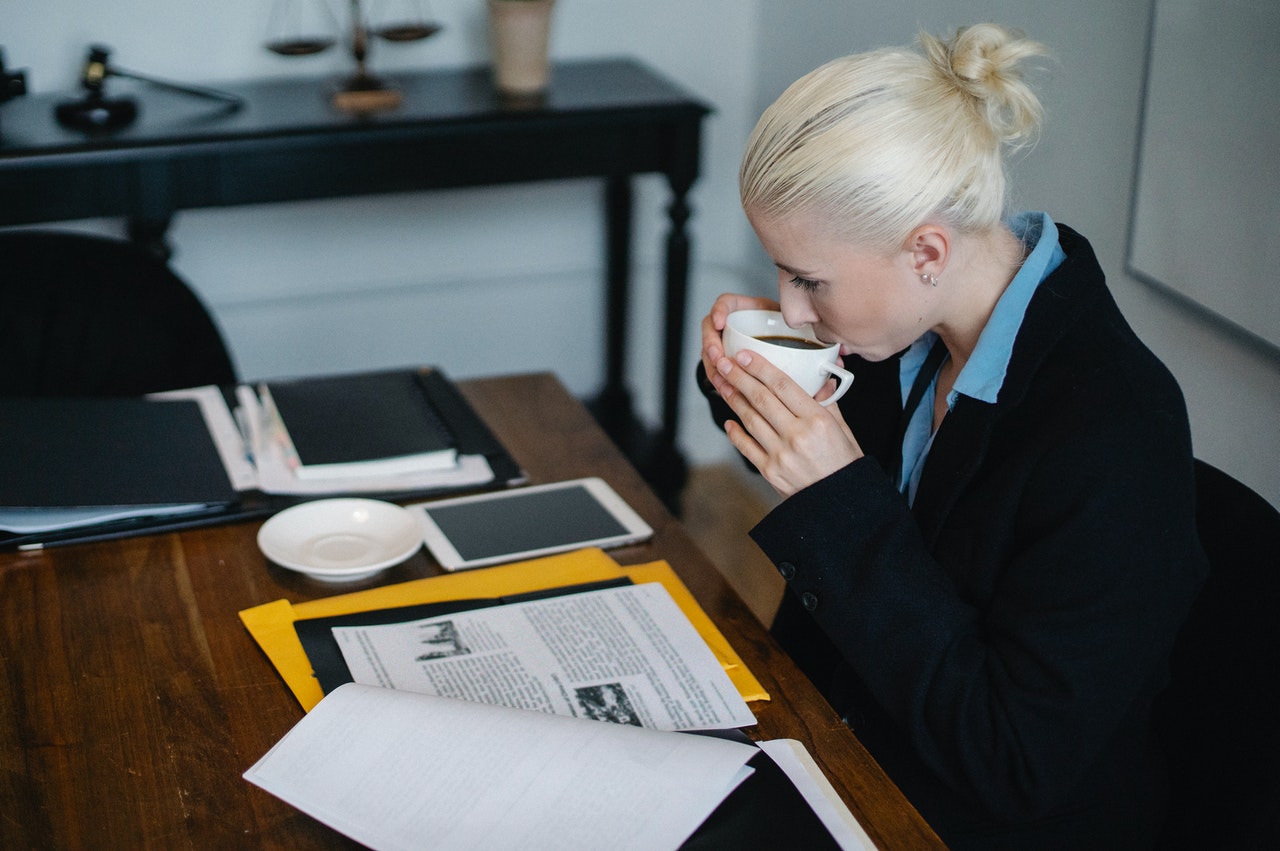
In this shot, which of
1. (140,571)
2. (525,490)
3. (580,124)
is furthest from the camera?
(580,124)

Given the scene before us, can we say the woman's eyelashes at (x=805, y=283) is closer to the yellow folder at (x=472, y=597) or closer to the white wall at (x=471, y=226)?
the yellow folder at (x=472, y=597)

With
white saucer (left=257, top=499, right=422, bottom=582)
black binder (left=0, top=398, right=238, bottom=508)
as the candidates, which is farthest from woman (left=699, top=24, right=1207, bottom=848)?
black binder (left=0, top=398, right=238, bottom=508)

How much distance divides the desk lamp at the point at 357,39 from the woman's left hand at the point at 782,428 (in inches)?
56.8

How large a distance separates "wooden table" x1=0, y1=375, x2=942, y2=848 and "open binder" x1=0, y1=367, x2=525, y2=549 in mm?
33

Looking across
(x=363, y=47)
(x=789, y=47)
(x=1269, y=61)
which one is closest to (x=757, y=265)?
(x=789, y=47)

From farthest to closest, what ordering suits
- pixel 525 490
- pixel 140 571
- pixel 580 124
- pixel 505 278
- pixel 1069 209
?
pixel 505 278
pixel 580 124
pixel 1069 209
pixel 525 490
pixel 140 571

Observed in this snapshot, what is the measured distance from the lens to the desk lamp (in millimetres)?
2357

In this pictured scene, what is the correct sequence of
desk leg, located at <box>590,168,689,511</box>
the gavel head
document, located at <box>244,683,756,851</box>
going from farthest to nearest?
desk leg, located at <box>590,168,689,511</box> → the gavel head → document, located at <box>244,683,756,851</box>

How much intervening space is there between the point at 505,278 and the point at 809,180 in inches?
77.9

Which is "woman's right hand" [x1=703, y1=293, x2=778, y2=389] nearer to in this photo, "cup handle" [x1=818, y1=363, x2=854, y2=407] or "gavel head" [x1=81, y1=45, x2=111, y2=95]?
"cup handle" [x1=818, y1=363, x2=854, y2=407]

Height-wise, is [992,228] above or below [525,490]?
above

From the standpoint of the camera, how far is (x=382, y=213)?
2.82 m

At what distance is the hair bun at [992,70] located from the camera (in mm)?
1066

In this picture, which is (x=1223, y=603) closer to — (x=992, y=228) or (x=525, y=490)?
(x=992, y=228)
